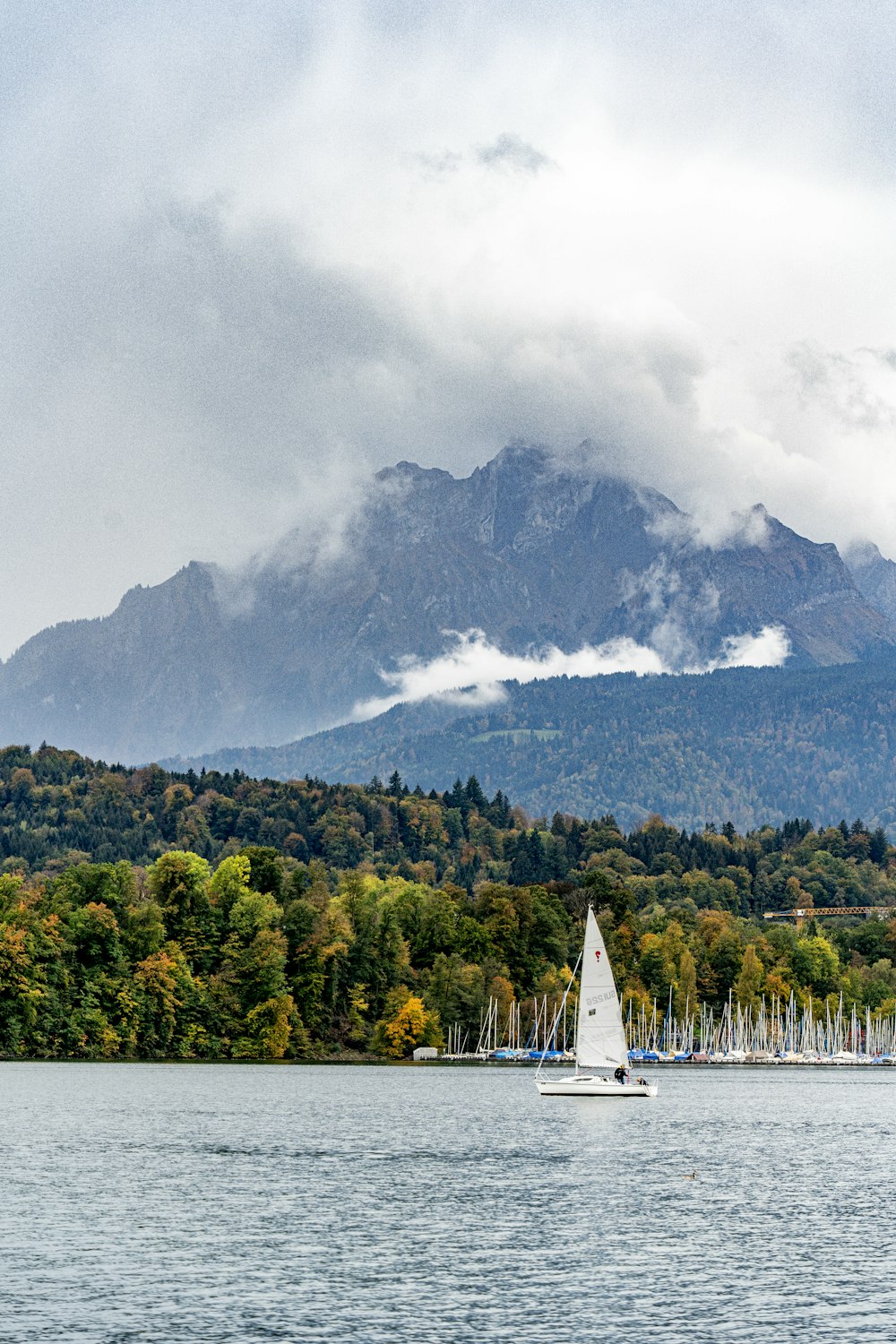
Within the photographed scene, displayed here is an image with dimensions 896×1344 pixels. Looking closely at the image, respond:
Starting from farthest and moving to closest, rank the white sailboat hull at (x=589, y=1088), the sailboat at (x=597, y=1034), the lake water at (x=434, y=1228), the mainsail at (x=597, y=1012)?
the white sailboat hull at (x=589, y=1088) < the sailboat at (x=597, y=1034) < the mainsail at (x=597, y=1012) < the lake water at (x=434, y=1228)

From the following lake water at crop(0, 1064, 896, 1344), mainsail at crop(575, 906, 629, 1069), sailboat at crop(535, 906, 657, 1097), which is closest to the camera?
lake water at crop(0, 1064, 896, 1344)

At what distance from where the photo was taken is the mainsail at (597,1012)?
14950 centimetres

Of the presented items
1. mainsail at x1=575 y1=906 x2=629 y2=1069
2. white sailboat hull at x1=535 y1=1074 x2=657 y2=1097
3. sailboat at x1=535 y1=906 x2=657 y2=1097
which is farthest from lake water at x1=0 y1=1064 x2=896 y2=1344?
white sailboat hull at x1=535 y1=1074 x2=657 y2=1097

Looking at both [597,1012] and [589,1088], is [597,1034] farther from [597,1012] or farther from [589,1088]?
[589,1088]

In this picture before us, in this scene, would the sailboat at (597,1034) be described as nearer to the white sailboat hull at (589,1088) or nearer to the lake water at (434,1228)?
the white sailboat hull at (589,1088)

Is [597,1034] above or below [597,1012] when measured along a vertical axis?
below

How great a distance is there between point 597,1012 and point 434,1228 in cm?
8148

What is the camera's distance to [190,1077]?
605 feet

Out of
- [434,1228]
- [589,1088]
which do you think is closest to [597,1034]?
[589,1088]

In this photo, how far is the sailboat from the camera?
494 feet

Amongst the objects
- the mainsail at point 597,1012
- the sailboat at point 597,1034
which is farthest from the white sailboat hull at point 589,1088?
the mainsail at point 597,1012

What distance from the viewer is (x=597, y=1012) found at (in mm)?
153875

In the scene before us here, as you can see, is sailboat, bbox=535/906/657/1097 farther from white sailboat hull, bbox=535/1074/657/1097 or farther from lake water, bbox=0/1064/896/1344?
lake water, bbox=0/1064/896/1344

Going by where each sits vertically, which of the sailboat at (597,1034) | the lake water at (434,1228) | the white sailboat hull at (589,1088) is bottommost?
the lake water at (434,1228)
